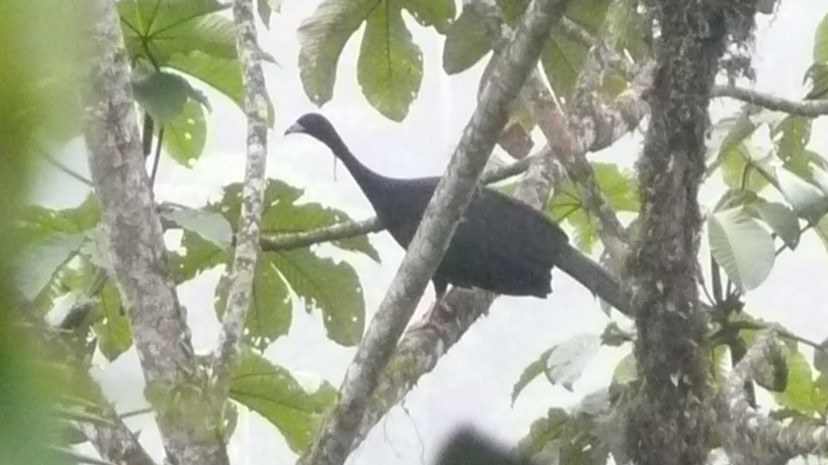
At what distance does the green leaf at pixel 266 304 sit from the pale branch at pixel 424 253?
24.1 inches

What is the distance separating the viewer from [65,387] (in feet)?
0.61

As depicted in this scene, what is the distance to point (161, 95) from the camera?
1.29 meters

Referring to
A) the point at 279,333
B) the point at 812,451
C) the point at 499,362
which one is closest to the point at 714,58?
the point at 812,451

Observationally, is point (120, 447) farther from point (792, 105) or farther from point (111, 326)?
point (792, 105)

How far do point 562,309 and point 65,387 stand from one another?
1890 millimetres

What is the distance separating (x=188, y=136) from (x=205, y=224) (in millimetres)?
537

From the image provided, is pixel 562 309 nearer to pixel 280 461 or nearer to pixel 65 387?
pixel 280 461

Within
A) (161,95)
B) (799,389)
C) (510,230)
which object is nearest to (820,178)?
(799,389)

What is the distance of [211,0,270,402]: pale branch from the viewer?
38.7 inches

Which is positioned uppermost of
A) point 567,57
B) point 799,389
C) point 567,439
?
point 567,57

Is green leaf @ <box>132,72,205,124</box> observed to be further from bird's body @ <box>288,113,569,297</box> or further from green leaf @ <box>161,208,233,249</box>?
bird's body @ <box>288,113,569,297</box>

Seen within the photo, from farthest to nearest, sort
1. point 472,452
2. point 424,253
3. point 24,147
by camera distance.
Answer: point 424,253 < point 472,452 < point 24,147

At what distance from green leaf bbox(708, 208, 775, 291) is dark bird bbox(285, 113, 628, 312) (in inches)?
6.2

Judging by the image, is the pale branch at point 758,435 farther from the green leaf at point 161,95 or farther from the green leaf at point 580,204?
the green leaf at point 161,95
